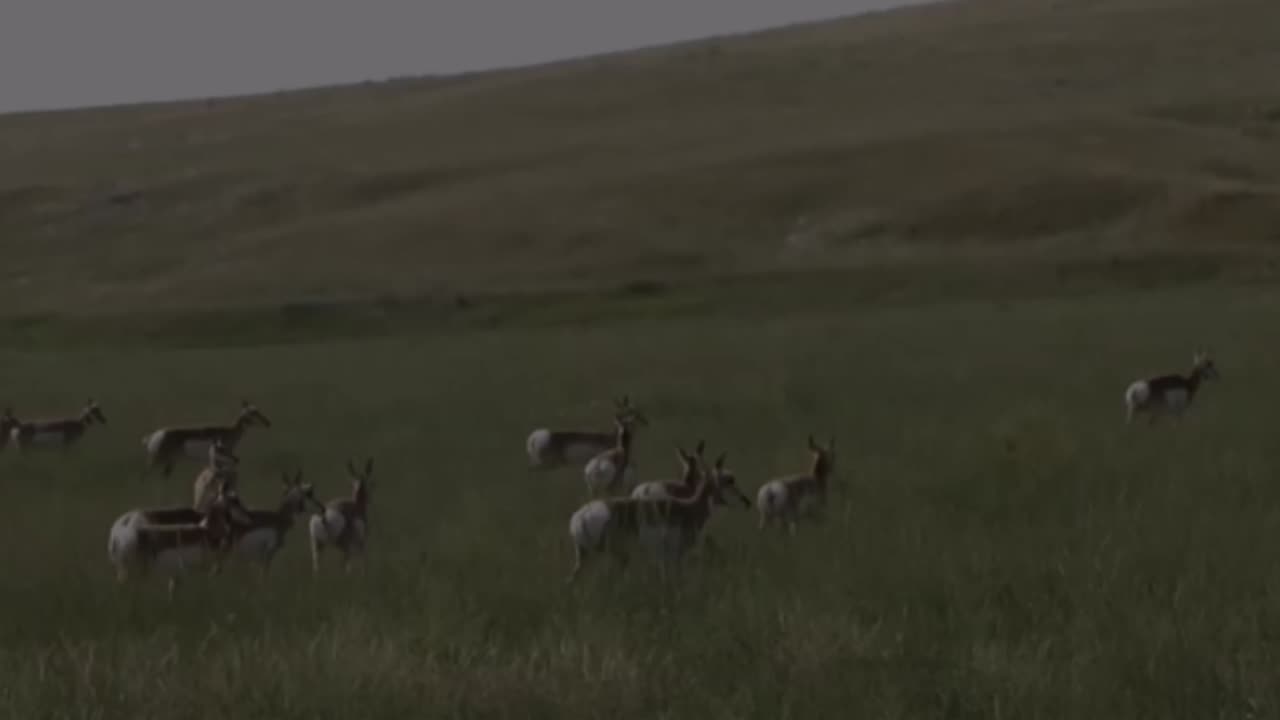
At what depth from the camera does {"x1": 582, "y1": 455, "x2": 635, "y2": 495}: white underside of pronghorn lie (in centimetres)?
1953

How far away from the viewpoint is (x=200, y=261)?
2640 inches

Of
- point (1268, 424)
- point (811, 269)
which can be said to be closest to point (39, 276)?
point (811, 269)

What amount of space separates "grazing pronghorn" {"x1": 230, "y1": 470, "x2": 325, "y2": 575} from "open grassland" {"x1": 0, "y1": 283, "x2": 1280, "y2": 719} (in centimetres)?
58

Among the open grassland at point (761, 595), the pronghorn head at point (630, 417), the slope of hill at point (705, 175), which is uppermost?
the slope of hill at point (705, 175)

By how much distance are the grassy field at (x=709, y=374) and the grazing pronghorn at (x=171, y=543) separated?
0.93 ft

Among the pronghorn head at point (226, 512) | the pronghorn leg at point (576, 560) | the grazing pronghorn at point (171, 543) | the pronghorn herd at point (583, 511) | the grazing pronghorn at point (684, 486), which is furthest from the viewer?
the grazing pronghorn at point (684, 486)

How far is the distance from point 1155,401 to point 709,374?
31.7 feet

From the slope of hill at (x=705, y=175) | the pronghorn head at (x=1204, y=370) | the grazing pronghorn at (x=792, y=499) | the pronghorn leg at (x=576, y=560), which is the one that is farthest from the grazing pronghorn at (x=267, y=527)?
the slope of hill at (x=705, y=175)

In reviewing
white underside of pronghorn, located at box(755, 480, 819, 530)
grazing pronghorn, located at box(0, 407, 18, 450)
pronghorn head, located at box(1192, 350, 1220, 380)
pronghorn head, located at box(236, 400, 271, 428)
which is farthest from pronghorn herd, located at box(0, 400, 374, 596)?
pronghorn head, located at box(1192, 350, 1220, 380)

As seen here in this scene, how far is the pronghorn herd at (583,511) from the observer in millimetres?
12586

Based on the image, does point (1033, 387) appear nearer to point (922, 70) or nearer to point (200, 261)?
point (200, 261)

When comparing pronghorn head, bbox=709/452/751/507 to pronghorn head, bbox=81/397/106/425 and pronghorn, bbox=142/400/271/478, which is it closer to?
pronghorn, bbox=142/400/271/478

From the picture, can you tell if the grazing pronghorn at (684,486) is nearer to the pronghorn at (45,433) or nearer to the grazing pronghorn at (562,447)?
the grazing pronghorn at (562,447)

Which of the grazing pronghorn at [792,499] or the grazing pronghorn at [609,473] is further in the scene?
the grazing pronghorn at [609,473]
